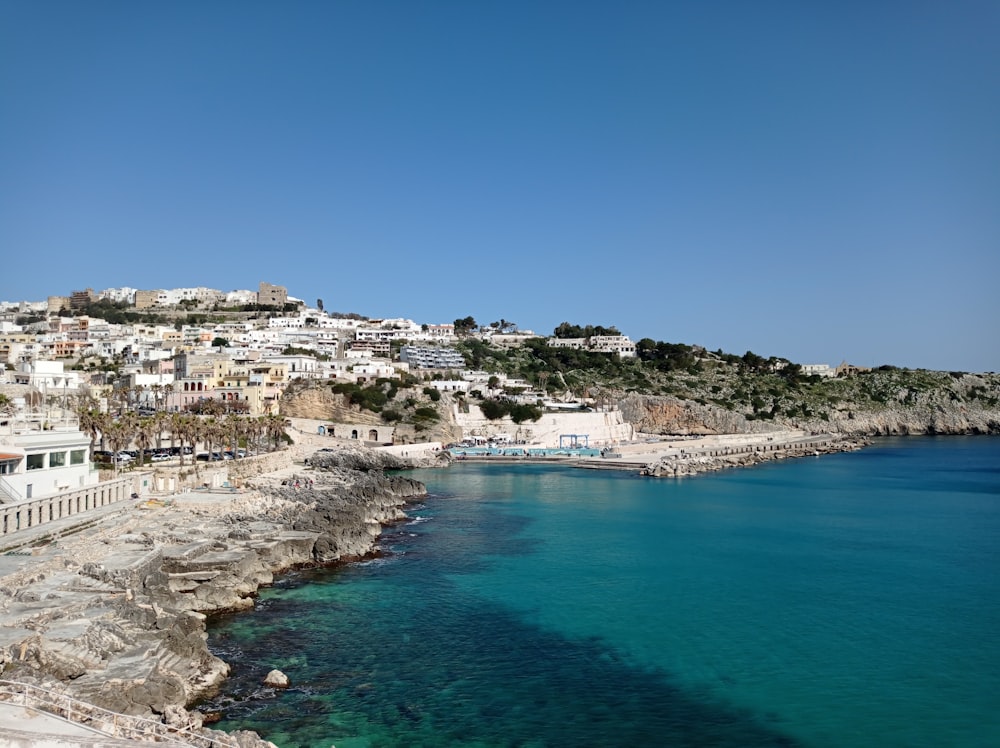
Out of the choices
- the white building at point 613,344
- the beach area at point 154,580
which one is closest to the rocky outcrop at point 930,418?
the white building at point 613,344

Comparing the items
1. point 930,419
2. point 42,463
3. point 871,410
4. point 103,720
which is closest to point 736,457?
point 871,410

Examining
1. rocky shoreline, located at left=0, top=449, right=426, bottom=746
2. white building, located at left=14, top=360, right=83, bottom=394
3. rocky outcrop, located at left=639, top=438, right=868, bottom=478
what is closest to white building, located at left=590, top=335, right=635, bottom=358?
rocky outcrop, located at left=639, top=438, right=868, bottom=478

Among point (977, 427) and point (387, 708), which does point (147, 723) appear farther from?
point (977, 427)

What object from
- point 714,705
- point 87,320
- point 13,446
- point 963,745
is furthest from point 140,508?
point 87,320

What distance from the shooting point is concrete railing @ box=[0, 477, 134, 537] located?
20.0m

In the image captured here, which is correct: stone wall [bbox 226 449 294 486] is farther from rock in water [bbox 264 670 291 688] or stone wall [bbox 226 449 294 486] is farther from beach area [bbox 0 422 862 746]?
rock in water [bbox 264 670 291 688]

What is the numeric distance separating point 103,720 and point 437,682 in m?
6.50

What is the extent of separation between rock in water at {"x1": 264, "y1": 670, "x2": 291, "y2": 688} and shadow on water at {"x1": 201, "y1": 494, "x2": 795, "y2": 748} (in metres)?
0.22

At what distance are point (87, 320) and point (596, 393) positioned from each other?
6179 cm

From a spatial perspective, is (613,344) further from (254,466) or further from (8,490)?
(8,490)

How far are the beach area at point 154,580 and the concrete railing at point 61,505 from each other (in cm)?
37

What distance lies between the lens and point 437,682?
594 inches

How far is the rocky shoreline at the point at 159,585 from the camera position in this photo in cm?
1229

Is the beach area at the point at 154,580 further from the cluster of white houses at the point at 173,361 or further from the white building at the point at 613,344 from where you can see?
the white building at the point at 613,344
